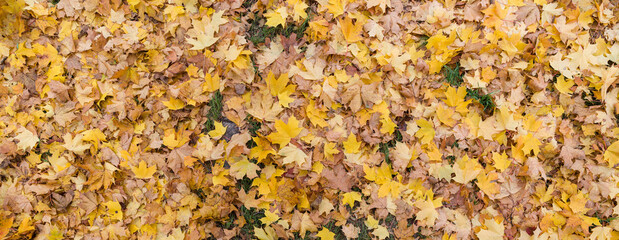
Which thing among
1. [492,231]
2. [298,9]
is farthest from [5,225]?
[492,231]

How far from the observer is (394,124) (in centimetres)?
220

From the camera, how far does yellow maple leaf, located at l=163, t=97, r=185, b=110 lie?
7.27 ft

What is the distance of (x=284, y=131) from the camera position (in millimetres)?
2137

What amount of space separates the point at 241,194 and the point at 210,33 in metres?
0.96

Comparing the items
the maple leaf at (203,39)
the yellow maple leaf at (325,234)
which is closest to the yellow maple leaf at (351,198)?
the yellow maple leaf at (325,234)

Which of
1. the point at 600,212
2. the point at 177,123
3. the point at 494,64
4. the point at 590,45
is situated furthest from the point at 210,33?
the point at 600,212

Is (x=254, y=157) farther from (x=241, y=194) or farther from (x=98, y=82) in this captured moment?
(x=98, y=82)

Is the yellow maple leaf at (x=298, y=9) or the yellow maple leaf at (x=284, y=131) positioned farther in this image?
the yellow maple leaf at (x=298, y=9)

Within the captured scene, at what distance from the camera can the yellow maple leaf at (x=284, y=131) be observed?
6.98ft

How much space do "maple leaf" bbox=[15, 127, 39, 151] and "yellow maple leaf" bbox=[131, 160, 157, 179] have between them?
61 cm

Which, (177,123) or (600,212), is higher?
(177,123)

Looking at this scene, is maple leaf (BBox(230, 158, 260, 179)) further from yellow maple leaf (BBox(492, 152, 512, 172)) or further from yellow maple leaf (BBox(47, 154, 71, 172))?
yellow maple leaf (BBox(492, 152, 512, 172))

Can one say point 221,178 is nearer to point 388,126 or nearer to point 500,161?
point 388,126

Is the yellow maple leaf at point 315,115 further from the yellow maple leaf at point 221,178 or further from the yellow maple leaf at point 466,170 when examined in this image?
the yellow maple leaf at point 466,170
